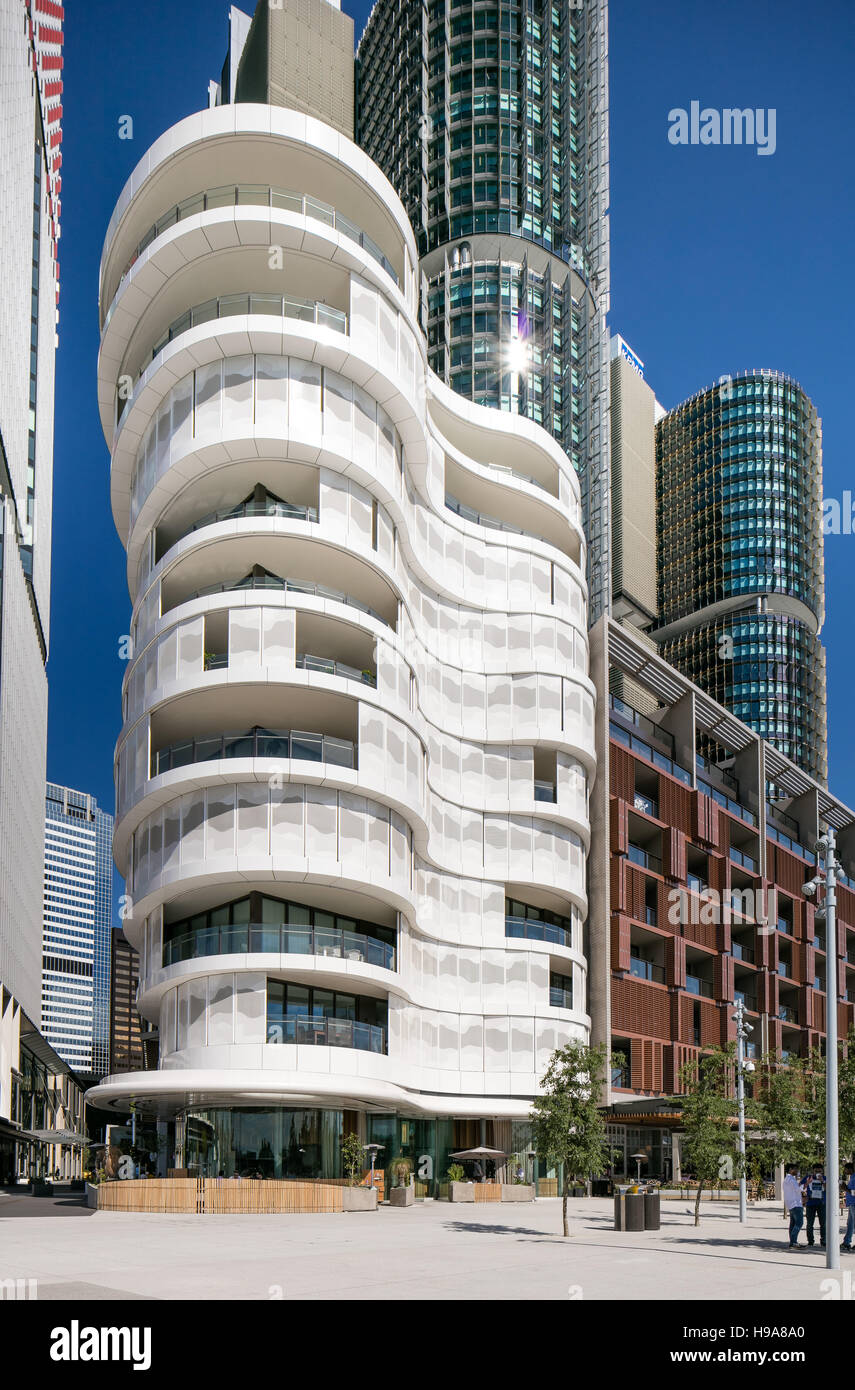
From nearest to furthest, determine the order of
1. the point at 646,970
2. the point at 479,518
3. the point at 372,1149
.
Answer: the point at 372,1149
the point at 479,518
the point at 646,970

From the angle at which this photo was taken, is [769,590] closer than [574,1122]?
No

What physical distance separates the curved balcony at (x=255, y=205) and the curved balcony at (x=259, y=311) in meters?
3.11

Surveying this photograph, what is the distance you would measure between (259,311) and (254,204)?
3993 mm

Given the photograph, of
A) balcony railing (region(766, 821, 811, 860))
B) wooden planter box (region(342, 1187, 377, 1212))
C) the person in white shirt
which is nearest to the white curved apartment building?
wooden planter box (region(342, 1187, 377, 1212))

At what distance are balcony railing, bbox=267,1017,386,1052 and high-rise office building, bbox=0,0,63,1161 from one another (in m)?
41.7

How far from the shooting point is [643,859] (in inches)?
2788

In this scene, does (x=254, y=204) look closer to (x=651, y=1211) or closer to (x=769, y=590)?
(x=651, y=1211)

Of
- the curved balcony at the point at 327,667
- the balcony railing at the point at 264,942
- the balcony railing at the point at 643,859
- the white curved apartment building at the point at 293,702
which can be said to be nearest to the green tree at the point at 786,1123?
the white curved apartment building at the point at 293,702

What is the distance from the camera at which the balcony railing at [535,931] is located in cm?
5872

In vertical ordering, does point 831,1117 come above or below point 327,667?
below

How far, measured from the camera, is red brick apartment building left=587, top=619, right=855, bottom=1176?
66.1m

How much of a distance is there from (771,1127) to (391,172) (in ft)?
440

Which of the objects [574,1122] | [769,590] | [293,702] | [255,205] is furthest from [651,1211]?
[769,590]

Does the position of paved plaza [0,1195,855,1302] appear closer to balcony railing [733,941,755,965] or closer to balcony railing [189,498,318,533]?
balcony railing [189,498,318,533]
